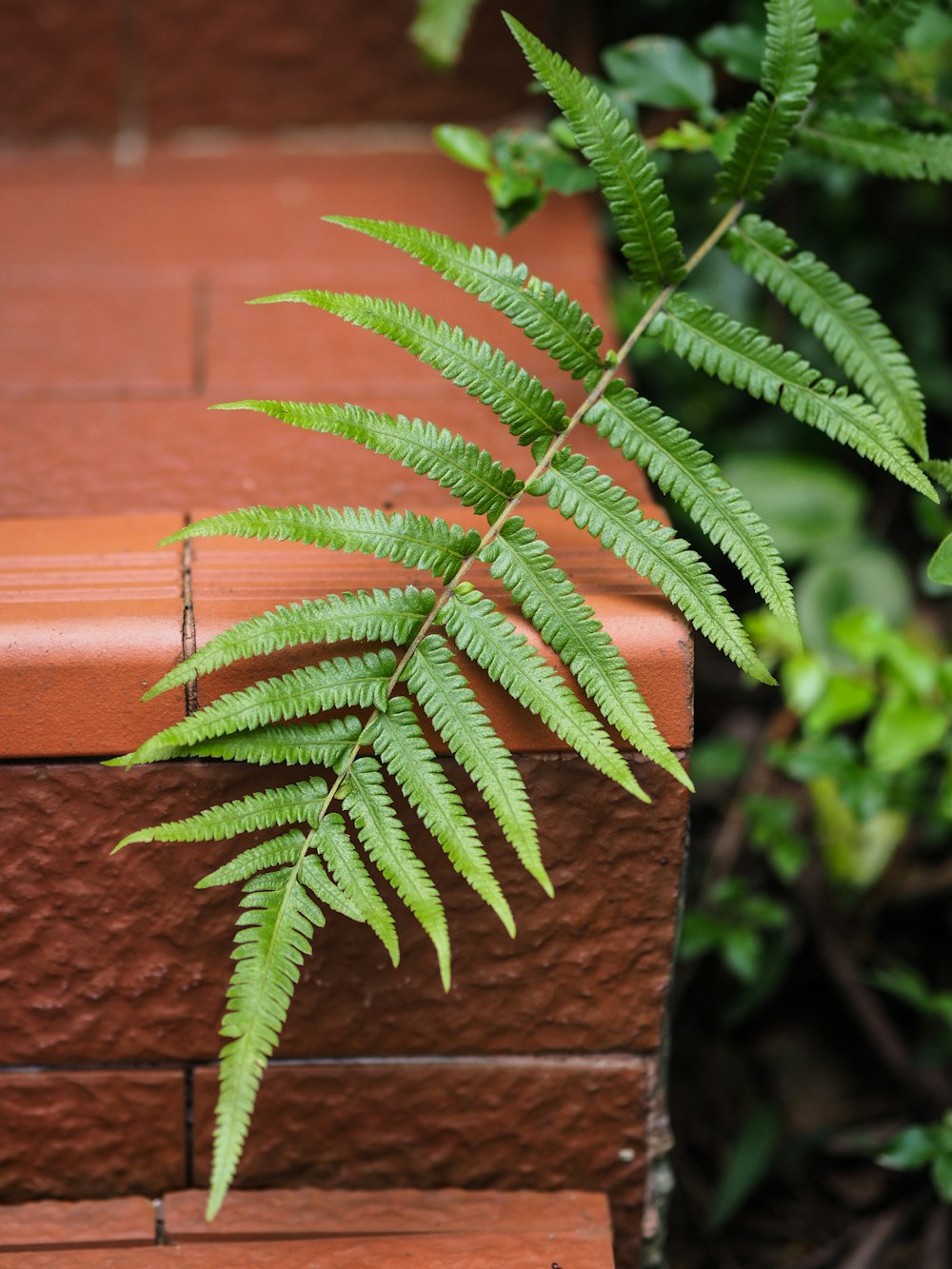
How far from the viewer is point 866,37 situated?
57.2 inches

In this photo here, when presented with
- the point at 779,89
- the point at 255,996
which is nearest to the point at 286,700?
the point at 255,996

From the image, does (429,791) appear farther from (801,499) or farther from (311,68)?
(311,68)

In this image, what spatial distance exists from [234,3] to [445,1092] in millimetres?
2002

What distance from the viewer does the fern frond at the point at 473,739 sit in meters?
1.13

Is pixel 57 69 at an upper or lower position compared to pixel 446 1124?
upper

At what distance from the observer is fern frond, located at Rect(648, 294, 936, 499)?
1.26m

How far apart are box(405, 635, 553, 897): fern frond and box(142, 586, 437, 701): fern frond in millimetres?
36

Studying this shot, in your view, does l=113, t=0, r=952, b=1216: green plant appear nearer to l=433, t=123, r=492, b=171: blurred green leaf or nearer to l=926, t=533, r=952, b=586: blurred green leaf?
l=926, t=533, r=952, b=586: blurred green leaf

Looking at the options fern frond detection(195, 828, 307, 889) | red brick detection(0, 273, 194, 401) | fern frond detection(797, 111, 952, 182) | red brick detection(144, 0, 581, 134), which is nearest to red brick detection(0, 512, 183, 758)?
fern frond detection(195, 828, 307, 889)

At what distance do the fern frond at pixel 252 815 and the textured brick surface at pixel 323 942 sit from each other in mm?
98

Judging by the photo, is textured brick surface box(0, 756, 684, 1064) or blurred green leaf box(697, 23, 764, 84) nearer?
textured brick surface box(0, 756, 684, 1064)

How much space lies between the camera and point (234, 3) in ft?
7.73

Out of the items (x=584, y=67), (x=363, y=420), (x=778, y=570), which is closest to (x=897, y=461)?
(x=778, y=570)

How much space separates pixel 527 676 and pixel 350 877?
252 millimetres
